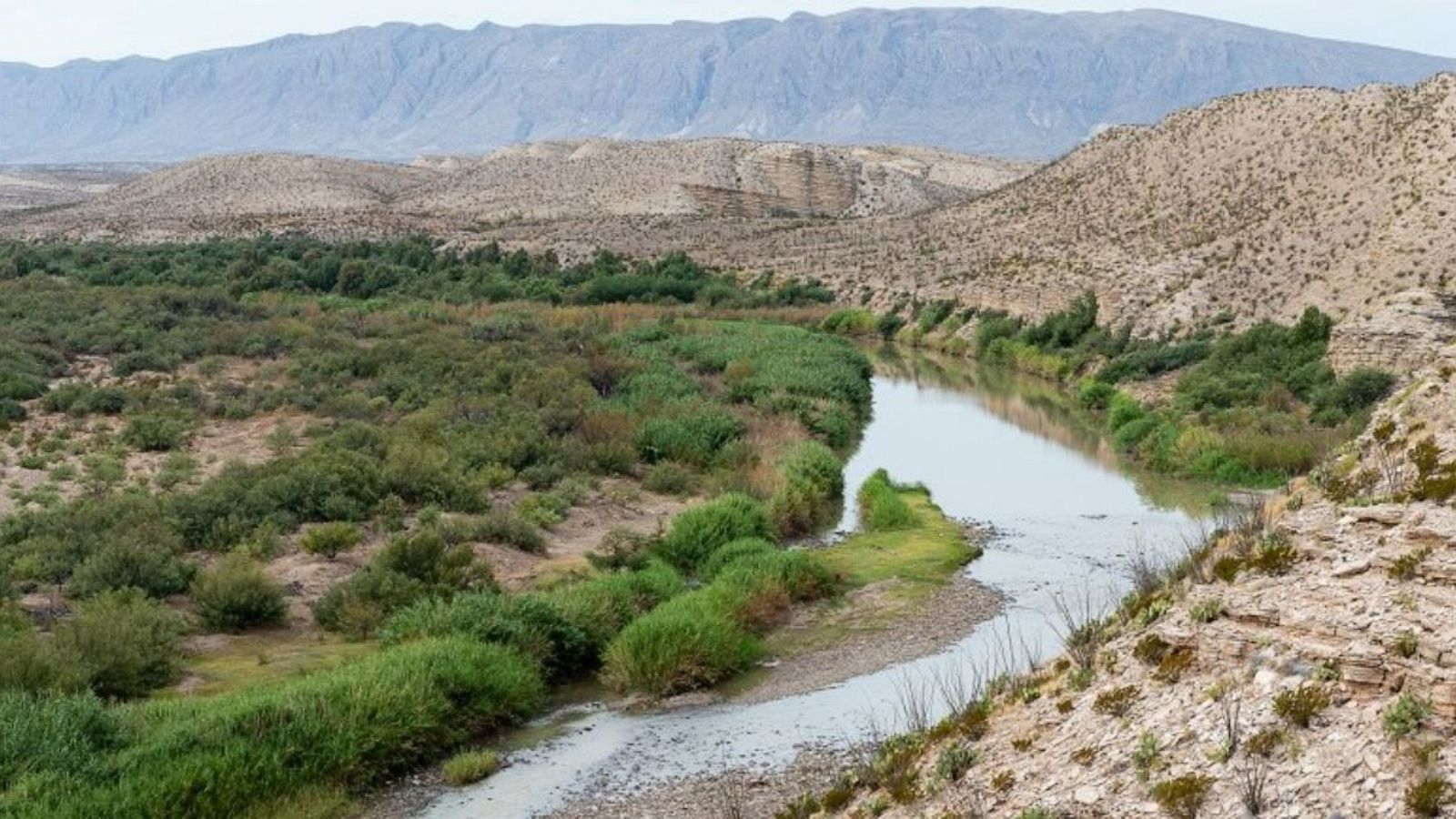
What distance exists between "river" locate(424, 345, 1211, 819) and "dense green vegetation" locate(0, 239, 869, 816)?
43.6 inches

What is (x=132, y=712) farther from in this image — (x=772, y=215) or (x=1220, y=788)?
(x=772, y=215)

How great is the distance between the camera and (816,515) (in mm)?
29938

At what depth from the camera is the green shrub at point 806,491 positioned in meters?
28.8

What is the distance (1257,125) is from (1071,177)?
1104 centimetres

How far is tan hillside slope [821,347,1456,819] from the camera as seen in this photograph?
34.3 ft

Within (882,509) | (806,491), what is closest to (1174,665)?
(882,509)

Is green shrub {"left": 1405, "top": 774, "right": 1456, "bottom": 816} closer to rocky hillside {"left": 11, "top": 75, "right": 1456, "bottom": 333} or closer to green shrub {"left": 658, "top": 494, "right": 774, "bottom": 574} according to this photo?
green shrub {"left": 658, "top": 494, "right": 774, "bottom": 574}

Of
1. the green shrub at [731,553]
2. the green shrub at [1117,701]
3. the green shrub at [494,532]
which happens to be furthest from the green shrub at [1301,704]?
→ the green shrub at [494,532]

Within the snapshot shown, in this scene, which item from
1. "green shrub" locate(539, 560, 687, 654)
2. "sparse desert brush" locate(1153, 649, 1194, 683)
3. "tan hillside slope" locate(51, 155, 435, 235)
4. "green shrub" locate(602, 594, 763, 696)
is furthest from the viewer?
"tan hillside slope" locate(51, 155, 435, 235)

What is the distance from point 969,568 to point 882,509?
13.1ft

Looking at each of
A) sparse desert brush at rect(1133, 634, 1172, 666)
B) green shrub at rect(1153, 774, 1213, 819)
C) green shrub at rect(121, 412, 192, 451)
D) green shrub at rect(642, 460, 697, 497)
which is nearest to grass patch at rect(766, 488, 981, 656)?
green shrub at rect(642, 460, 697, 497)

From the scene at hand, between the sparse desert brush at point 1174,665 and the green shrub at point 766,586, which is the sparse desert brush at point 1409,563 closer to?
the sparse desert brush at point 1174,665

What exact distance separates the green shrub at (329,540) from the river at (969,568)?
709 centimetres

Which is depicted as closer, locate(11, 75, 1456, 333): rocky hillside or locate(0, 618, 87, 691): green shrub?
locate(0, 618, 87, 691): green shrub
